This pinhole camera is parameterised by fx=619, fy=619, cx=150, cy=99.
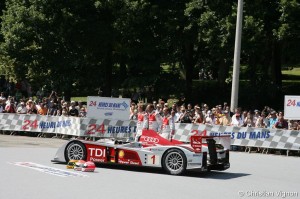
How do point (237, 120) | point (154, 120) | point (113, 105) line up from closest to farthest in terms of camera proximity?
1. point (154, 120)
2. point (237, 120)
3. point (113, 105)

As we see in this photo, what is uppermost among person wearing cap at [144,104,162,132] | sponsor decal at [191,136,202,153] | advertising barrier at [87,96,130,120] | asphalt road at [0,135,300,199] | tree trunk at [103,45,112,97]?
tree trunk at [103,45,112,97]

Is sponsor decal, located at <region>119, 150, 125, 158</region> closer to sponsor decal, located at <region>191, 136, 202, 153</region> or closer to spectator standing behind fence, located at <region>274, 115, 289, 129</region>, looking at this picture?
sponsor decal, located at <region>191, 136, 202, 153</region>

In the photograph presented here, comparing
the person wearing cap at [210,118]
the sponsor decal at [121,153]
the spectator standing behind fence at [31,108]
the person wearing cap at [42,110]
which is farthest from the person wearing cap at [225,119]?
the sponsor decal at [121,153]

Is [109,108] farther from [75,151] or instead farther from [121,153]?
[121,153]

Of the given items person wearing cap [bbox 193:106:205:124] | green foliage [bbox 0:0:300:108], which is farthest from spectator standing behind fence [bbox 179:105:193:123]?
green foliage [bbox 0:0:300:108]

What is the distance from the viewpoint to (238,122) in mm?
24656

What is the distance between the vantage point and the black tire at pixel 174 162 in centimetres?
1539

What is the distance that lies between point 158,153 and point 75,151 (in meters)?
2.36

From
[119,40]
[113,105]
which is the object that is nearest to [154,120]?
[113,105]

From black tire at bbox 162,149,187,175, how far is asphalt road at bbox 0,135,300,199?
23 centimetres

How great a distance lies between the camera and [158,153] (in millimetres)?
15727

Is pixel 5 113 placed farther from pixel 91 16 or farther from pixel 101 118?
pixel 91 16

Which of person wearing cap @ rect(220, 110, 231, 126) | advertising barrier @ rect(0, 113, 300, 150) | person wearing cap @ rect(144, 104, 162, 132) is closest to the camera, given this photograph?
person wearing cap @ rect(144, 104, 162, 132)

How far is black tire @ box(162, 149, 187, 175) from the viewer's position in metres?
15.4
